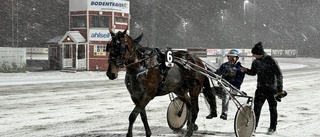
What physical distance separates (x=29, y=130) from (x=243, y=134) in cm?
425

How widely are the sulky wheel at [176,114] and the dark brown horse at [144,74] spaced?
447 mm

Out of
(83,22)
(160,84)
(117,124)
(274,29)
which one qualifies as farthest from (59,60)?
(274,29)

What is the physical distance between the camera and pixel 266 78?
7.35 meters

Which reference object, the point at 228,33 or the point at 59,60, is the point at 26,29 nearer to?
the point at 59,60

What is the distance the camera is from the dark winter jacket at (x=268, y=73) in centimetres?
727

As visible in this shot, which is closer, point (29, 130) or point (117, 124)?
point (29, 130)

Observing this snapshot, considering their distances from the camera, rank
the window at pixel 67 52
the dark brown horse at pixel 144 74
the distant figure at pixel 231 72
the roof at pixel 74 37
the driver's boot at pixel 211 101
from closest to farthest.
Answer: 1. the dark brown horse at pixel 144 74
2. the distant figure at pixel 231 72
3. the driver's boot at pixel 211 101
4. the roof at pixel 74 37
5. the window at pixel 67 52

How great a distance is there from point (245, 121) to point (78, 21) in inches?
1047

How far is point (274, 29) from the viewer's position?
90500 mm

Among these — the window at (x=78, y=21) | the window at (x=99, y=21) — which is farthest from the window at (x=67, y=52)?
the window at (x=99, y=21)

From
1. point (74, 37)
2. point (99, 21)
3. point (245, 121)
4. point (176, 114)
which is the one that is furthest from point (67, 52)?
point (245, 121)

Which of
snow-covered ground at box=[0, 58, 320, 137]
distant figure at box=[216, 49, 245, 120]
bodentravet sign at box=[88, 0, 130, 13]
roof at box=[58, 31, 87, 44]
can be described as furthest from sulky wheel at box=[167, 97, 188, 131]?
bodentravet sign at box=[88, 0, 130, 13]

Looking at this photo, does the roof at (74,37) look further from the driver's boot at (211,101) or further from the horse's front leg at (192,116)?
the horse's front leg at (192,116)

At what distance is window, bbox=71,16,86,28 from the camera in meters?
31.3
